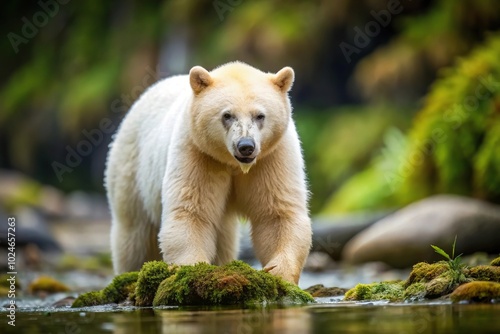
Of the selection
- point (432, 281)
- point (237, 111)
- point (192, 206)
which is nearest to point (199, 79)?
point (237, 111)

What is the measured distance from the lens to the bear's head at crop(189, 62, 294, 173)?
25.6 ft

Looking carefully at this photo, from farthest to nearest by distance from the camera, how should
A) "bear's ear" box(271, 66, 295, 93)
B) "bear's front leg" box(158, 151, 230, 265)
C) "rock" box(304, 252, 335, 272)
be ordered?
1. "rock" box(304, 252, 335, 272)
2. "bear's ear" box(271, 66, 295, 93)
3. "bear's front leg" box(158, 151, 230, 265)

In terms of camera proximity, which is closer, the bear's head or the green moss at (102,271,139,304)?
the bear's head

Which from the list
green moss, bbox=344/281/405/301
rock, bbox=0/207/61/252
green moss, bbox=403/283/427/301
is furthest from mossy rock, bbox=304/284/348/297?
rock, bbox=0/207/61/252

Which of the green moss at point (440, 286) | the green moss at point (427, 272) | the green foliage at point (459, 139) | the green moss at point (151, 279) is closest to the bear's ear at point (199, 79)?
the green moss at point (151, 279)

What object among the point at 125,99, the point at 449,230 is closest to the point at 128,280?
the point at 449,230

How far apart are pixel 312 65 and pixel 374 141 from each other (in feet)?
12.7

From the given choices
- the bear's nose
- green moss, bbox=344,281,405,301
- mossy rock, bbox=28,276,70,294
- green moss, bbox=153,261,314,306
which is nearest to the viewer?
green moss, bbox=153,261,314,306

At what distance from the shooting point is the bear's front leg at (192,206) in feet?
26.2

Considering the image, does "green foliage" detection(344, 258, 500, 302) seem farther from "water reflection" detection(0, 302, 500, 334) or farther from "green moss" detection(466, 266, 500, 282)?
"water reflection" detection(0, 302, 500, 334)

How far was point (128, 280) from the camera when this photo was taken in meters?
8.31

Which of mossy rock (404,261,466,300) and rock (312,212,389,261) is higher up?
rock (312,212,389,261)

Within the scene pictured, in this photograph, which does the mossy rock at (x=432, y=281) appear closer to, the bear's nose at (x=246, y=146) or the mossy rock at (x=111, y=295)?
the bear's nose at (x=246, y=146)

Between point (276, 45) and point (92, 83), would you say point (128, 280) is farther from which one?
point (92, 83)
